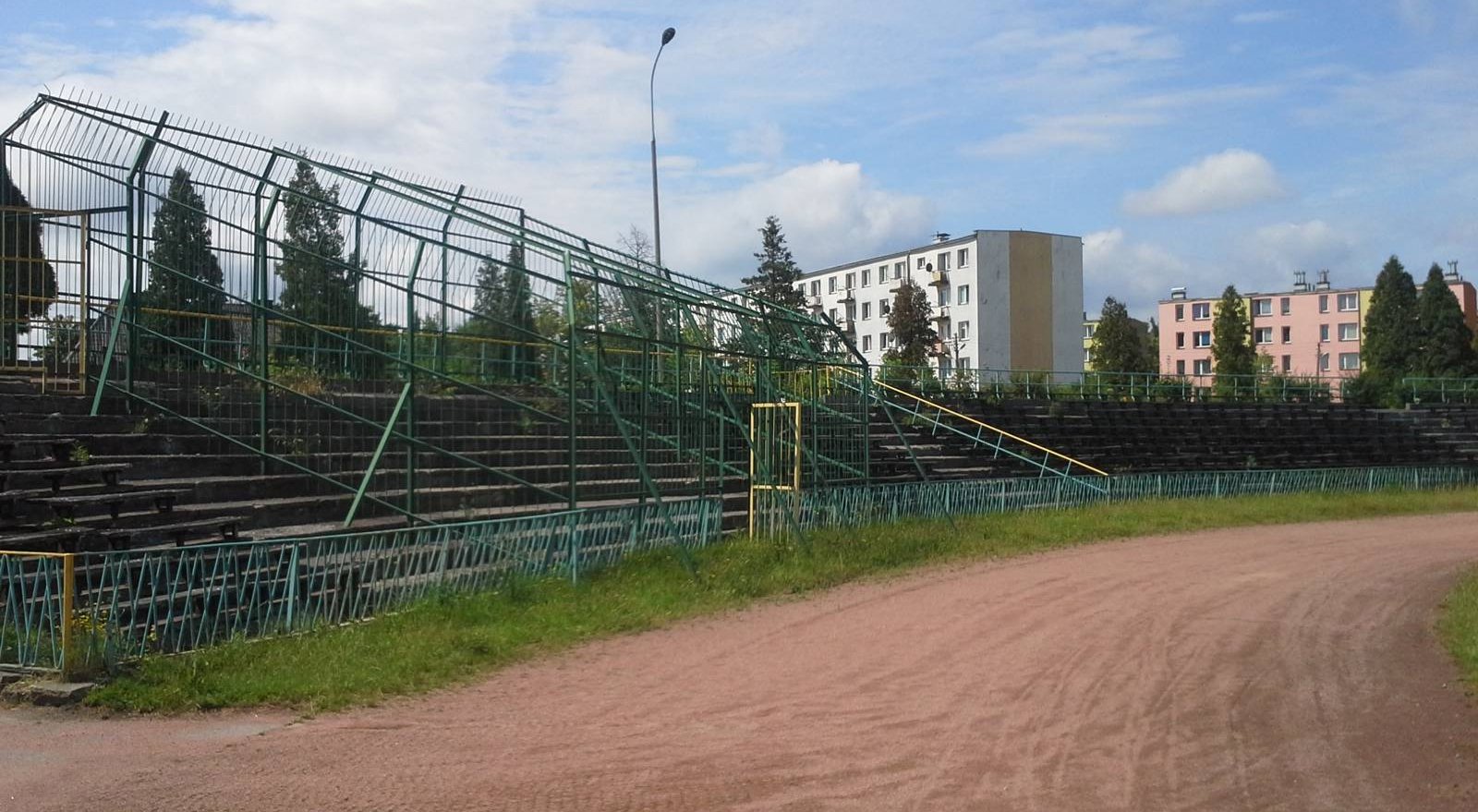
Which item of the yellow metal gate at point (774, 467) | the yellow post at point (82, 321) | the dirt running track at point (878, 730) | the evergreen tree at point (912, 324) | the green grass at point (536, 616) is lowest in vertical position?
the dirt running track at point (878, 730)

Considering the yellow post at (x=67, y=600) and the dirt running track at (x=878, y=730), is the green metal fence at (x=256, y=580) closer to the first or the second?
the yellow post at (x=67, y=600)

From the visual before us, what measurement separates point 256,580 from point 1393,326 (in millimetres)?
66783

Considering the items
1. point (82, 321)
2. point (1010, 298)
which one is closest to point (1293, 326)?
point (1010, 298)

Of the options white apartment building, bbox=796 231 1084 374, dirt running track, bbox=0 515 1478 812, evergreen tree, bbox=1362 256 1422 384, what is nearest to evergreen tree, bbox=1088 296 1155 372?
white apartment building, bbox=796 231 1084 374

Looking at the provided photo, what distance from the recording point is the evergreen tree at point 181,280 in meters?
12.7

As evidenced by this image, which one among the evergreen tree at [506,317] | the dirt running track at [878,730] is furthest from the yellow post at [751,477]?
the dirt running track at [878,730]

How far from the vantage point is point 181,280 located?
12.9m

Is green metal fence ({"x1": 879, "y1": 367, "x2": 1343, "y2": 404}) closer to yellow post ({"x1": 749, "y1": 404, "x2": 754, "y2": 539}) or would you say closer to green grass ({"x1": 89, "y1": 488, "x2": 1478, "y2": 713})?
green grass ({"x1": 89, "y1": 488, "x2": 1478, "y2": 713})

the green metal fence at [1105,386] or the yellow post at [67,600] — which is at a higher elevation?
the green metal fence at [1105,386]

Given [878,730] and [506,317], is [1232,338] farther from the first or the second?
[878,730]

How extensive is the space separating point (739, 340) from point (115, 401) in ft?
26.1

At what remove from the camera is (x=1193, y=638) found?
35.0 ft

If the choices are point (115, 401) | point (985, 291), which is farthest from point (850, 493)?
point (985, 291)

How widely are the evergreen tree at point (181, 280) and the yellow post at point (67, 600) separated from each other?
17.0ft
